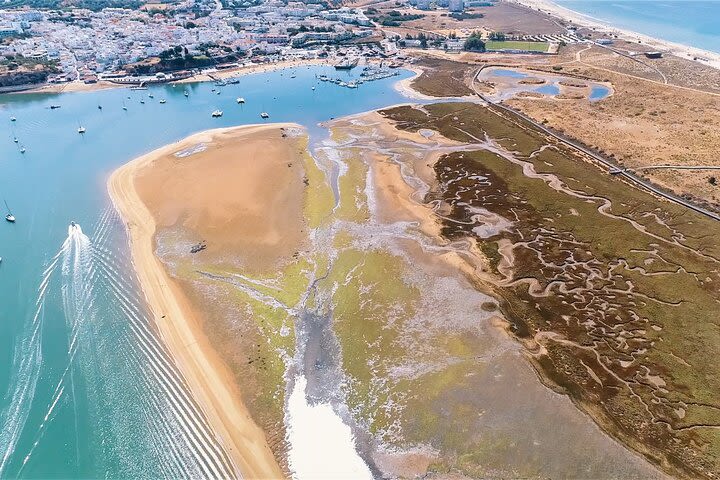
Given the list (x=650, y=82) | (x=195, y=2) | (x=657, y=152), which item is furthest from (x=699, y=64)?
(x=195, y=2)

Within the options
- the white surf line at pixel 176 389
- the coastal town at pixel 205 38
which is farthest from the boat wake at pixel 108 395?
the coastal town at pixel 205 38

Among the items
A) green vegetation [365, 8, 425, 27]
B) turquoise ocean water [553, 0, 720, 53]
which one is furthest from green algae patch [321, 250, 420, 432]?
green vegetation [365, 8, 425, 27]

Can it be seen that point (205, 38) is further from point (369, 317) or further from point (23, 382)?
point (369, 317)

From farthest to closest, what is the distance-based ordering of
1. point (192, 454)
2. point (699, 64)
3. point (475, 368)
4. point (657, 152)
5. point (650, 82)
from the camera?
point (699, 64) → point (650, 82) → point (657, 152) → point (475, 368) → point (192, 454)

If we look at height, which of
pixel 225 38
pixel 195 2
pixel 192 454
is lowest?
pixel 192 454

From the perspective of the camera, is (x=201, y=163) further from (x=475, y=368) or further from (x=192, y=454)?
(x=475, y=368)

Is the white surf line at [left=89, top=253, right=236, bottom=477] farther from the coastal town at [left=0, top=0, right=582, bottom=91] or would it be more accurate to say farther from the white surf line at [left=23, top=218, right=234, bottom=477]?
the coastal town at [left=0, top=0, right=582, bottom=91]
